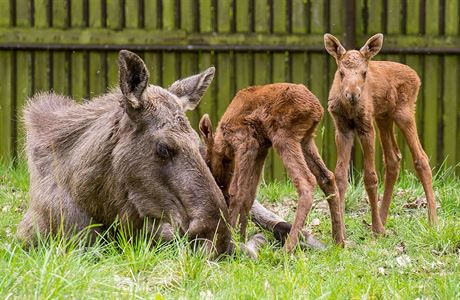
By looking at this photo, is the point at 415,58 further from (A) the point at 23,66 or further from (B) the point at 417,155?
(A) the point at 23,66

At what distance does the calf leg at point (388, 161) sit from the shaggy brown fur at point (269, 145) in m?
0.87

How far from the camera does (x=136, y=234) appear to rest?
248 inches

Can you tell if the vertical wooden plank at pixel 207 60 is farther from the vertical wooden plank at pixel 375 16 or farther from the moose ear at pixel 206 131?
the moose ear at pixel 206 131

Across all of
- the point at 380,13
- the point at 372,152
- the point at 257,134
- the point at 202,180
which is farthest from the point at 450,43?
the point at 202,180

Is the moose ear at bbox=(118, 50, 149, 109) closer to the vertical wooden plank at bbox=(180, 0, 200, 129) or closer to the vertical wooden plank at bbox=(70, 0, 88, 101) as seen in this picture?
the vertical wooden plank at bbox=(180, 0, 200, 129)

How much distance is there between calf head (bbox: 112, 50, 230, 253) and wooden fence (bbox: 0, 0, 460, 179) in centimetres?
448

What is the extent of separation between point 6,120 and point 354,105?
198 inches

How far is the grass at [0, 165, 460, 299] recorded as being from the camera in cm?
504

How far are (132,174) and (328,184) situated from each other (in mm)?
1658

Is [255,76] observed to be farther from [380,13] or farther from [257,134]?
[257,134]

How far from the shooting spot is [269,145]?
721 centimetres

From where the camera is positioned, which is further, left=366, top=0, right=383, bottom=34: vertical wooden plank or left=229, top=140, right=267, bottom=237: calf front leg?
left=366, top=0, right=383, bottom=34: vertical wooden plank

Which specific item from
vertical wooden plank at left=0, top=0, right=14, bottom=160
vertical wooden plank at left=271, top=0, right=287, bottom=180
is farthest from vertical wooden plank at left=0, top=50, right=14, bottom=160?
vertical wooden plank at left=271, top=0, right=287, bottom=180

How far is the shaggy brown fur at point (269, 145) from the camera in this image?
691 centimetres
